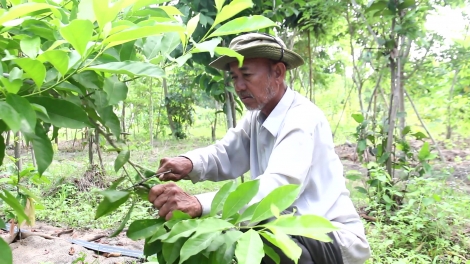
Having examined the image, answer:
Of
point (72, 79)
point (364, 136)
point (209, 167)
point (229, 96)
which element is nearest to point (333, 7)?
point (364, 136)

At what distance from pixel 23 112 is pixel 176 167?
3.09ft

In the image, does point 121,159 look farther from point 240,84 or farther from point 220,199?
point 240,84

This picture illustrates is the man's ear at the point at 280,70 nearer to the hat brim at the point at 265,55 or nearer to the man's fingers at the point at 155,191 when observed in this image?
the hat brim at the point at 265,55

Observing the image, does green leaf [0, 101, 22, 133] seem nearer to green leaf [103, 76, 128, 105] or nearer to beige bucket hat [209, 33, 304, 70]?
green leaf [103, 76, 128, 105]

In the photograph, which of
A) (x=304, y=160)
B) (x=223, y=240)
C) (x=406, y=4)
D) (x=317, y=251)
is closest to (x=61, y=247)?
(x=317, y=251)

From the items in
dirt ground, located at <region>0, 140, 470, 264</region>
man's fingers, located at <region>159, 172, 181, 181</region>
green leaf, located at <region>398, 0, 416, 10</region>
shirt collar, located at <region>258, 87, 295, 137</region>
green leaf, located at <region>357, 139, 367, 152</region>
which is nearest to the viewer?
man's fingers, located at <region>159, 172, 181, 181</region>

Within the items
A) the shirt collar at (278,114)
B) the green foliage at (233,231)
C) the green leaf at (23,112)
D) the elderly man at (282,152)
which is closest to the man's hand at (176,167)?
the elderly man at (282,152)

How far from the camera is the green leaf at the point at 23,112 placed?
1.76 feet

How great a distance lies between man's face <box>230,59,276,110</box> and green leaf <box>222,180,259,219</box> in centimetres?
112

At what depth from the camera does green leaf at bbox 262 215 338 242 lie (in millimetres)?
549

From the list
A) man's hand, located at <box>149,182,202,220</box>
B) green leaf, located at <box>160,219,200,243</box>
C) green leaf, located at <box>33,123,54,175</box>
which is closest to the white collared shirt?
man's hand, located at <box>149,182,202,220</box>

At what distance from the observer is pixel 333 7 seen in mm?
4176

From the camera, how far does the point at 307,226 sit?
0.56 meters

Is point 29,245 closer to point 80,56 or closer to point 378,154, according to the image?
point 80,56
